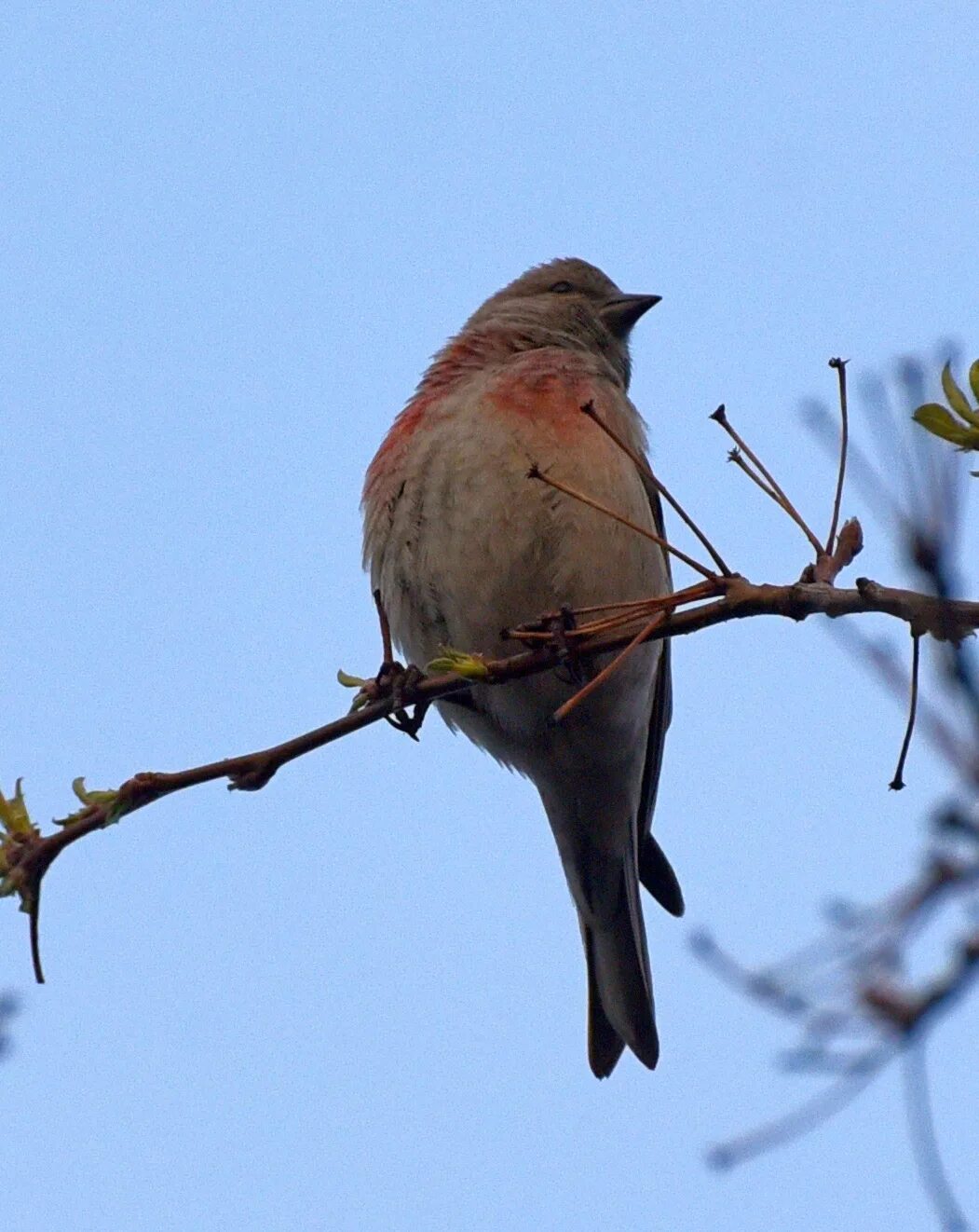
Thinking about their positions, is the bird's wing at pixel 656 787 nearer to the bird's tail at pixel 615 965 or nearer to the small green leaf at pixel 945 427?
the bird's tail at pixel 615 965

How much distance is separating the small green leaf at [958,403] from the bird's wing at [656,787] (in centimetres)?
405

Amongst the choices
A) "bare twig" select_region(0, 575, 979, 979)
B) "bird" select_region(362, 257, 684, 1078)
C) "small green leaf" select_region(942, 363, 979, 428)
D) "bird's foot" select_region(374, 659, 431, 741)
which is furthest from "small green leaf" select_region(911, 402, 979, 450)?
"bird" select_region(362, 257, 684, 1078)

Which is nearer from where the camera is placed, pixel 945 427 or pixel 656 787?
pixel 945 427

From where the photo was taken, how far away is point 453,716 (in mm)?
7258

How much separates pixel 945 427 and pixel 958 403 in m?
0.07

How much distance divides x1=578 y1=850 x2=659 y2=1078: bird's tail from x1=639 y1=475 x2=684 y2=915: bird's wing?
0.09 m

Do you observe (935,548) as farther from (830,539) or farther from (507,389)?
(507,389)

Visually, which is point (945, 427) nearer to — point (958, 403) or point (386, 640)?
point (958, 403)

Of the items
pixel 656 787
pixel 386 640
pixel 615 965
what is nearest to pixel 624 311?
pixel 656 787

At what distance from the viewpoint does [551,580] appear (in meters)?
6.47

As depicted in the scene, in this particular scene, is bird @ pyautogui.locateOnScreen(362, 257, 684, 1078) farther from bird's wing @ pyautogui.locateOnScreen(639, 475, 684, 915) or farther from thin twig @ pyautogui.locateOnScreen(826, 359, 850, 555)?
thin twig @ pyautogui.locateOnScreen(826, 359, 850, 555)

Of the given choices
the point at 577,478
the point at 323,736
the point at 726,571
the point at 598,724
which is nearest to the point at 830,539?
the point at 726,571

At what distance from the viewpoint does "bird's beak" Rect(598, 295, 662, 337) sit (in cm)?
887

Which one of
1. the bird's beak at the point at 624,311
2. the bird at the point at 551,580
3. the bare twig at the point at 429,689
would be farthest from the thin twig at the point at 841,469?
the bird's beak at the point at 624,311
